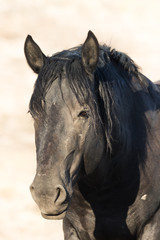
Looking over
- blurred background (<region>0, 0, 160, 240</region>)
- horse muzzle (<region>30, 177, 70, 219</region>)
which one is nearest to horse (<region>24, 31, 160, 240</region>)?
horse muzzle (<region>30, 177, 70, 219</region>)

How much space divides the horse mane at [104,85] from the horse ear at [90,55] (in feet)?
0.13

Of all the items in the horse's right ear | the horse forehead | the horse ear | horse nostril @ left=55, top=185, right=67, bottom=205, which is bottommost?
horse nostril @ left=55, top=185, right=67, bottom=205

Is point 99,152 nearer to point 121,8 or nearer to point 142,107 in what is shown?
point 142,107

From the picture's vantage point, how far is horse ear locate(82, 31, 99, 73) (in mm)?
4121

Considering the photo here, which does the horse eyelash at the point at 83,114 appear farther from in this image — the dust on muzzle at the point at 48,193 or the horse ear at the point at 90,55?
the dust on muzzle at the point at 48,193

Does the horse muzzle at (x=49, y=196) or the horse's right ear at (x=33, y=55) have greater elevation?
the horse's right ear at (x=33, y=55)

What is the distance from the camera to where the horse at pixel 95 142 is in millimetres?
3951

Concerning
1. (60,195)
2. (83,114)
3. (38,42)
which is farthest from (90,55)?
(38,42)

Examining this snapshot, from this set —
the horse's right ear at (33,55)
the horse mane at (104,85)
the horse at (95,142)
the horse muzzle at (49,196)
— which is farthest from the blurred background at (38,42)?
the horse muzzle at (49,196)

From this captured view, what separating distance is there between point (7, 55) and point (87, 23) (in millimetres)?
2809

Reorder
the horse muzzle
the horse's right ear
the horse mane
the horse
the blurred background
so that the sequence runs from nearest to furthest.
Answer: the horse muzzle → the horse → the horse mane → the horse's right ear → the blurred background

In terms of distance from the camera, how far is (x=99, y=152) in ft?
14.0

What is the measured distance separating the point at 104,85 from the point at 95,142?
0.37 metres

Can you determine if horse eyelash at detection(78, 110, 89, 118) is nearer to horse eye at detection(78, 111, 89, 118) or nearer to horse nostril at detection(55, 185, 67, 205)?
horse eye at detection(78, 111, 89, 118)
